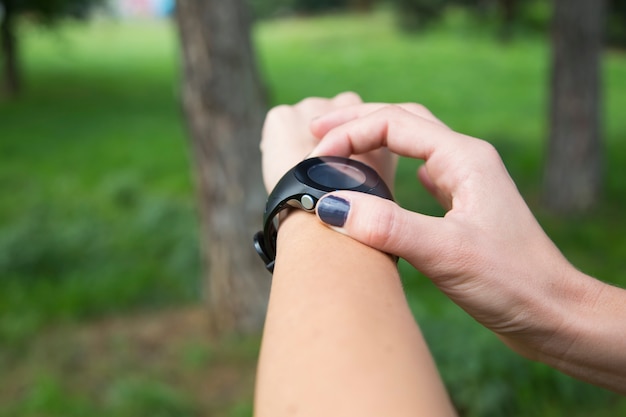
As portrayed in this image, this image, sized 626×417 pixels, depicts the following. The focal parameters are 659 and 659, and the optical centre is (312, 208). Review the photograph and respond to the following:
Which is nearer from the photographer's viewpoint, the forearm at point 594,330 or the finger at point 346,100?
the forearm at point 594,330

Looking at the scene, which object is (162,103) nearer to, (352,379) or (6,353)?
(6,353)

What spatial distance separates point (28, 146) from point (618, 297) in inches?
367

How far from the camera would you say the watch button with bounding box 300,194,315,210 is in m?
1.33

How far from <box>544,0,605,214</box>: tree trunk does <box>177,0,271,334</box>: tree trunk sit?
146 inches

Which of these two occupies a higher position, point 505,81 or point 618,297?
point 618,297

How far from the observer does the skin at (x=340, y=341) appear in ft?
2.90

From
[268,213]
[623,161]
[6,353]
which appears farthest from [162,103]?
[268,213]

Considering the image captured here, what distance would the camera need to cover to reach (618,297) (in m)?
1.31

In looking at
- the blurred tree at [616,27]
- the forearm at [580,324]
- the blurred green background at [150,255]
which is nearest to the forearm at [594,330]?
the forearm at [580,324]

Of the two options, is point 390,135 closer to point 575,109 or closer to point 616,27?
point 575,109

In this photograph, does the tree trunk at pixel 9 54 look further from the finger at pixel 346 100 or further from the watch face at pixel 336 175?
the watch face at pixel 336 175

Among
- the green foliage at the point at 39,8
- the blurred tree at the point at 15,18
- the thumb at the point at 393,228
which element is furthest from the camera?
the blurred tree at the point at 15,18

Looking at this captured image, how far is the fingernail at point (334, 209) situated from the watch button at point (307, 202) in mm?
60

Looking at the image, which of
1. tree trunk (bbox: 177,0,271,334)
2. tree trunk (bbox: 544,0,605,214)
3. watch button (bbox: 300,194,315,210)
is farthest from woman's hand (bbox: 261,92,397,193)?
tree trunk (bbox: 544,0,605,214)
